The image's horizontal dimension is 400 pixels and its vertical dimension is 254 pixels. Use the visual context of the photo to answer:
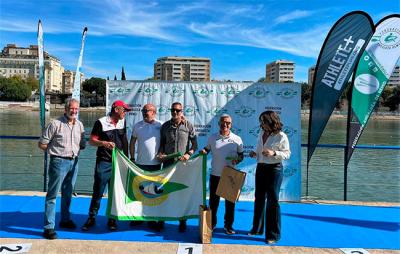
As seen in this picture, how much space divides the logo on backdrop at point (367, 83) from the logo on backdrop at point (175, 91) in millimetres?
2844

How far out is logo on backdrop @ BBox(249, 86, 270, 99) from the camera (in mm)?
6602

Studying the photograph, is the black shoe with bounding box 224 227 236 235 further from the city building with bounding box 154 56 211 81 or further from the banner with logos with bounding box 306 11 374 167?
the city building with bounding box 154 56 211 81

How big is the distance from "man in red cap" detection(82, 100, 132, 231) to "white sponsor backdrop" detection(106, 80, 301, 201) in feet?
5.63

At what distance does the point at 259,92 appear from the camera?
6613mm

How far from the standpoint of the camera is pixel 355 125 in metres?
6.52

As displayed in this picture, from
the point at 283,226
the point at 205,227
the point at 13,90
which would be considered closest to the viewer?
the point at 205,227

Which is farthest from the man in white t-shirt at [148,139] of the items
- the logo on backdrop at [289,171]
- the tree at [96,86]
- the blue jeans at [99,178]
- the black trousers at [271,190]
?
the tree at [96,86]

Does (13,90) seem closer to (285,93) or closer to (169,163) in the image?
(285,93)

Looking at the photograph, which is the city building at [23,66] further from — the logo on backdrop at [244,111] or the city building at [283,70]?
the logo on backdrop at [244,111]

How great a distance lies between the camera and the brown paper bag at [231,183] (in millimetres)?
4691

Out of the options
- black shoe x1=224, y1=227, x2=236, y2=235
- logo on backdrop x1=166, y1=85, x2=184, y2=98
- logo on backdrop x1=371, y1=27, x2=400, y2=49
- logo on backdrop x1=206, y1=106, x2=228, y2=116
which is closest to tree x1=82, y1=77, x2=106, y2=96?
logo on backdrop x1=166, y1=85, x2=184, y2=98

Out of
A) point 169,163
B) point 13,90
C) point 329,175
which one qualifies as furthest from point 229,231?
point 13,90

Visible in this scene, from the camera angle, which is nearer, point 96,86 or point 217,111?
point 217,111

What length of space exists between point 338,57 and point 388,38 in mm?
849
